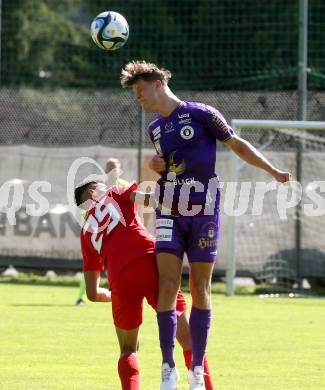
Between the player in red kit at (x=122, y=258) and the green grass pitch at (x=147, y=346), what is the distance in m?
1.17

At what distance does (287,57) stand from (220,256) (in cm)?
1198

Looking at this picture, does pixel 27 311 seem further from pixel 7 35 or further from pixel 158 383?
pixel 7 35

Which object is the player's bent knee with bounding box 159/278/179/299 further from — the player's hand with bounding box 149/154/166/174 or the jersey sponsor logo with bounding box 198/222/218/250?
the player's hand with bounding box 149/154/166/174

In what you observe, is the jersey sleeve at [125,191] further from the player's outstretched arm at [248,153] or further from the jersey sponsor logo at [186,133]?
the player's outstretched arm at [248,153]

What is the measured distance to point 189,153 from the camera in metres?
7.52

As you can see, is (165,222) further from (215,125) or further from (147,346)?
(147,346)

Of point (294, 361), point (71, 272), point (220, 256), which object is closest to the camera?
point (294, 361)

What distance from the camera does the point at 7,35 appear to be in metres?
37.0

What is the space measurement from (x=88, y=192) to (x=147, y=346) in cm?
369

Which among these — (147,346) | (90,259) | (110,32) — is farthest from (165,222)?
(147,346)

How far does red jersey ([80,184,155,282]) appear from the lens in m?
7.14

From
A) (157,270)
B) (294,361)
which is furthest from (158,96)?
(294,361)

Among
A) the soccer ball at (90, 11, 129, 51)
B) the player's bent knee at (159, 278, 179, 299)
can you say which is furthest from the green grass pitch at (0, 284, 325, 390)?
the soccer ball at (90, 11, 129, 51)

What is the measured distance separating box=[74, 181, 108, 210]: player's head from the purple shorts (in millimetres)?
475
